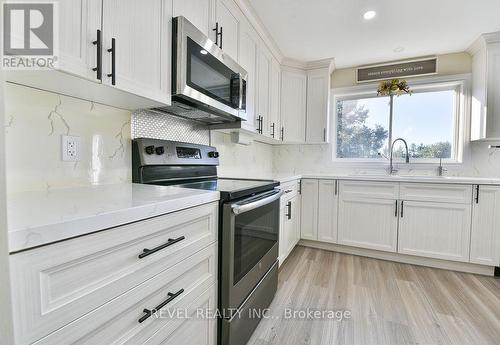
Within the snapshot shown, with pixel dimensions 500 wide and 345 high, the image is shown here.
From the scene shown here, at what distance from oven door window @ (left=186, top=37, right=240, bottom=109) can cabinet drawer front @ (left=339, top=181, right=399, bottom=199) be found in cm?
171

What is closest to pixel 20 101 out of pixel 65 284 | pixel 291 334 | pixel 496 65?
pixel 65 284

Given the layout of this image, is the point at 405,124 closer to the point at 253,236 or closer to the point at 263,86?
the point at 263,86

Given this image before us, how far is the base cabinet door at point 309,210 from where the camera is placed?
288 cm

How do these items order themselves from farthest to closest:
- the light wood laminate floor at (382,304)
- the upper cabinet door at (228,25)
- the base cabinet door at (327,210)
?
the base cabinet door at (327,210) < the upper cabinet door at (228,25) < the light wood laminate floor at (382,304)

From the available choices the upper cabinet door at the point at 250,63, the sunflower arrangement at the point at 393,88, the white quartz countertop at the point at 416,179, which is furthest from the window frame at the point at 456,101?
the upper cabinet door at the point at 250,63

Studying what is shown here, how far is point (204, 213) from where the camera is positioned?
1.01 metres

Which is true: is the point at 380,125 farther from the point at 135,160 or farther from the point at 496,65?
the point at 135,160

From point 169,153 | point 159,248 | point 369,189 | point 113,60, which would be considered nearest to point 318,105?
point 369,189

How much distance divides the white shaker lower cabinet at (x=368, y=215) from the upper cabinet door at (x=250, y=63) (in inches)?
54.5

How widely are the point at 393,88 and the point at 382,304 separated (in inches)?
93.7

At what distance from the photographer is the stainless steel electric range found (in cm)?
112

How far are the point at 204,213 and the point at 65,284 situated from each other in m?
0.53

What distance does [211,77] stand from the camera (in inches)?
57.9

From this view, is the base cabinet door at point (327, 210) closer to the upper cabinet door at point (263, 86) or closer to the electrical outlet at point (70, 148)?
the upper cabinet door at point (263, 86)
